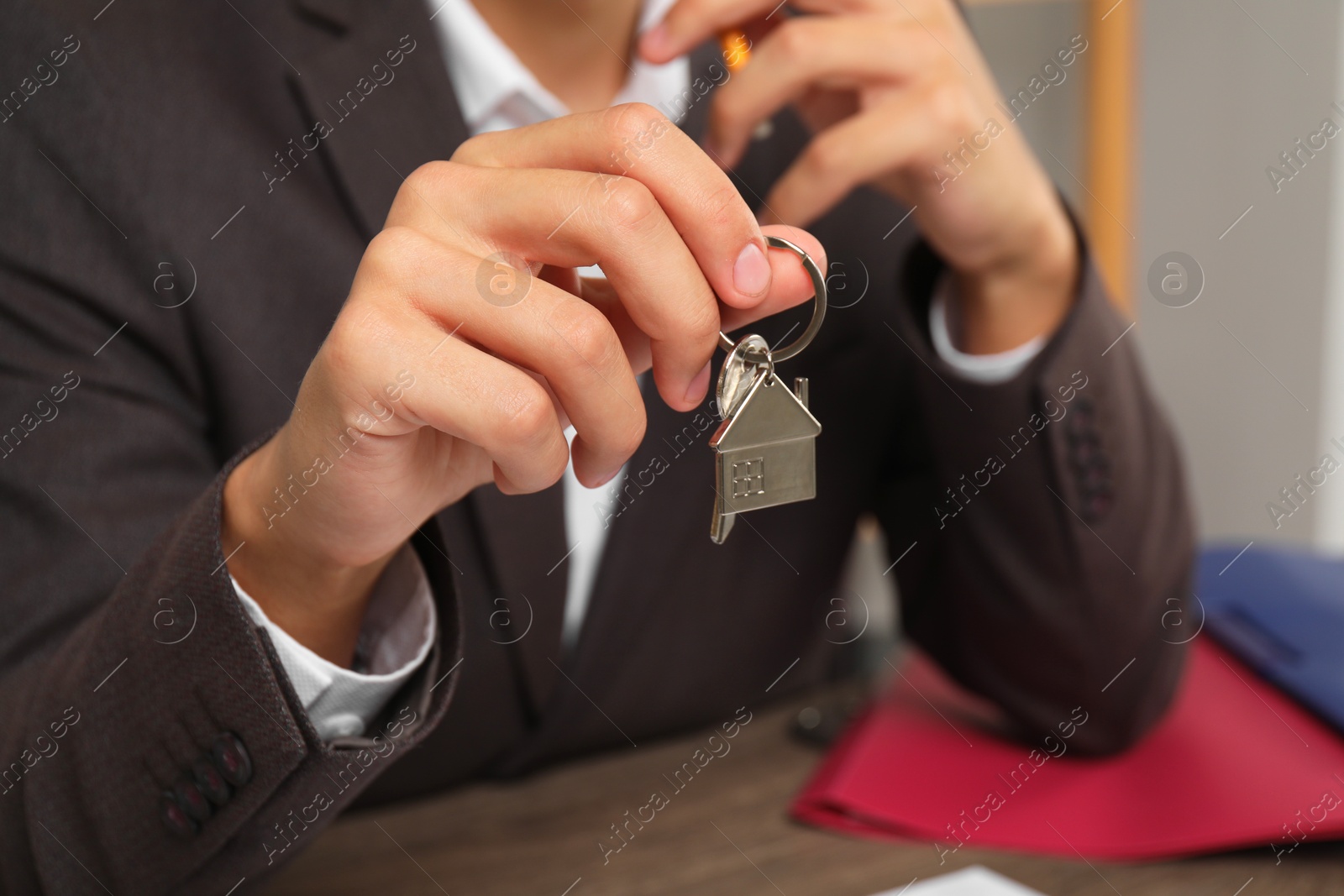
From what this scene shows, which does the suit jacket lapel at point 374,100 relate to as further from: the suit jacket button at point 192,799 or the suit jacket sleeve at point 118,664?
the suit jacket button at point 192,799

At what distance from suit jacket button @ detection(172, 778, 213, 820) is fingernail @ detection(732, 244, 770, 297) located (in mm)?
393

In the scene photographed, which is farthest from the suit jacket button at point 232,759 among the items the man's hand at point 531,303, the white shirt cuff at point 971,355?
the white shirt cuff at point 971,355

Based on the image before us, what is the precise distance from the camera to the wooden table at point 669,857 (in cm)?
66

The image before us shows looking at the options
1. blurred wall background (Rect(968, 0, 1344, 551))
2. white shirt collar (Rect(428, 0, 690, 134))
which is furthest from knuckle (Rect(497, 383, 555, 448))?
blurred wall background (Rect(968, 0, 1344, 551))

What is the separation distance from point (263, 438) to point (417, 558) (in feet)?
0.34

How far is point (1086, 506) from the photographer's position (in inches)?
36.5

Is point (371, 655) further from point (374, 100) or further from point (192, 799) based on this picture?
point (374, 100)

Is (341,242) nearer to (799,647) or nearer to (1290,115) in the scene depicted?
(799,647)

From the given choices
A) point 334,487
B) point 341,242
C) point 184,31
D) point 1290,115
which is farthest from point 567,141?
point 1290,115

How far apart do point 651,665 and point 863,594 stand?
1.04 meters

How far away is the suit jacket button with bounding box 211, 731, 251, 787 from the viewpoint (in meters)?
0.54

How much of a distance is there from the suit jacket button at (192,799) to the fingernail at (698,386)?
13.3 inches

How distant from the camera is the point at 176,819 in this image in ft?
1.87

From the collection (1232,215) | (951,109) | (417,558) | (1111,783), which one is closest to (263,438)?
(417,558)
